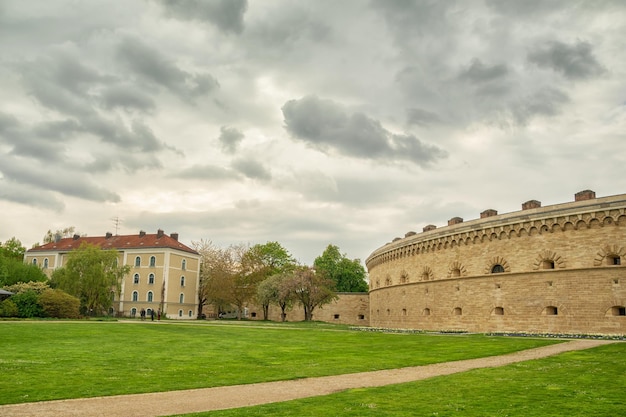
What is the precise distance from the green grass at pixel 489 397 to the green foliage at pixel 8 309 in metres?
43.0

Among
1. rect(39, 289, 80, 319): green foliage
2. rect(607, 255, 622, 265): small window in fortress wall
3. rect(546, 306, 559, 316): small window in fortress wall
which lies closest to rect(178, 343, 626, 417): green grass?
rect(607, 255, 622, 265): small window in fortress wall

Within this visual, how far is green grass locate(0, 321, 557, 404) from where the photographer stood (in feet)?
45.5

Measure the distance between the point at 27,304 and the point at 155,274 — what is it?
22236 millimetres

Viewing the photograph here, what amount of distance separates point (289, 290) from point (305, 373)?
44.4m

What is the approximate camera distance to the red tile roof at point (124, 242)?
234ft

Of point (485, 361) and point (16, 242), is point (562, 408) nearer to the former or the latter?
point (485, 361)

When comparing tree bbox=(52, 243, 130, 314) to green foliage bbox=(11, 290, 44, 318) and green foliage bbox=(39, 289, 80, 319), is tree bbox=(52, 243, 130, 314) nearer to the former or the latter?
green foliage bbox=(39, 289, 80, 319)

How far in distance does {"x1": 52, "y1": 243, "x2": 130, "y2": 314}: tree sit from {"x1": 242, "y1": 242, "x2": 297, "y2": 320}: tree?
67.0ft

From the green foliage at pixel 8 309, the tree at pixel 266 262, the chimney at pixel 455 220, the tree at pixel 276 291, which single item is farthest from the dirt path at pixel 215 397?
the tree at pixel 266 262

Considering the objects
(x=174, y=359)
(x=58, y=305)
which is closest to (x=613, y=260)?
(x=174, y=359)

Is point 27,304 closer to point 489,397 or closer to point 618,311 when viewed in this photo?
point 489,397

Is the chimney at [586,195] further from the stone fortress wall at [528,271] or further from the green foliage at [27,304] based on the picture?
the green foliage at [27,304]

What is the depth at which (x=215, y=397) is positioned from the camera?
40.5 ft

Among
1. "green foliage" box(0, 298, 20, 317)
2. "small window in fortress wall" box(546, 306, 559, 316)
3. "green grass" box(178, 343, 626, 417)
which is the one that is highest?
"small window in fortress wall" box(546, 306, 559, 316)
